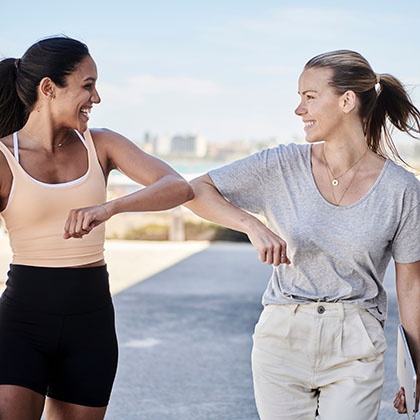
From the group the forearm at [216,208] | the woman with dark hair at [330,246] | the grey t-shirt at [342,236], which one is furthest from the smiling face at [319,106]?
the forearm at [216,208]

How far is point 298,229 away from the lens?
108 inches

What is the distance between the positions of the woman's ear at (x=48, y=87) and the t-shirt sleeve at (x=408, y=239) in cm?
101

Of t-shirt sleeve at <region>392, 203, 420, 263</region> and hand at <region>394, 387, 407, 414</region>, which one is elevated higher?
t-shirt sleeve at <region>392, 203, 420, 263</region>

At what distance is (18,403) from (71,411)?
197mm

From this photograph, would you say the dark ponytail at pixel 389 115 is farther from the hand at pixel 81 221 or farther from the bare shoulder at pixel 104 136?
the hand at pixel 81 221

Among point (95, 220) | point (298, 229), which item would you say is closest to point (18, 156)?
point (95, 220)

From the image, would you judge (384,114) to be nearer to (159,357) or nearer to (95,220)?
(95,220)

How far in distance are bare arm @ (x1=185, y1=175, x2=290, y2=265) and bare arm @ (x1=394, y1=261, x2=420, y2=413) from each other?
40 centimetres

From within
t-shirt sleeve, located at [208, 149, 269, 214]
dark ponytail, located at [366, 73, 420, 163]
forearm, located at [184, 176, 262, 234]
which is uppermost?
dark ponytail, located at [366, 73, 420, 163]

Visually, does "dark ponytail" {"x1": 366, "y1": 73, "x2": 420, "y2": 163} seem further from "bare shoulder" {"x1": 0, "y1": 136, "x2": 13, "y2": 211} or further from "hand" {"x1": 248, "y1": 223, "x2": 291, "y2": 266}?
"bare shoulder" {"x1": 0, "y1": 136, "x2": 13, "y2": 211}

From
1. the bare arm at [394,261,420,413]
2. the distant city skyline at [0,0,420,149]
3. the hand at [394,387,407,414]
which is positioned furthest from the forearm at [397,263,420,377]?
the distant city skyline at [0,0,420,149]

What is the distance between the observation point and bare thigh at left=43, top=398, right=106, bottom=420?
279cm

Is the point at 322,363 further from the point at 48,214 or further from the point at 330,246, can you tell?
the point at 48,214

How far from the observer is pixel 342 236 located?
8.87 feet
